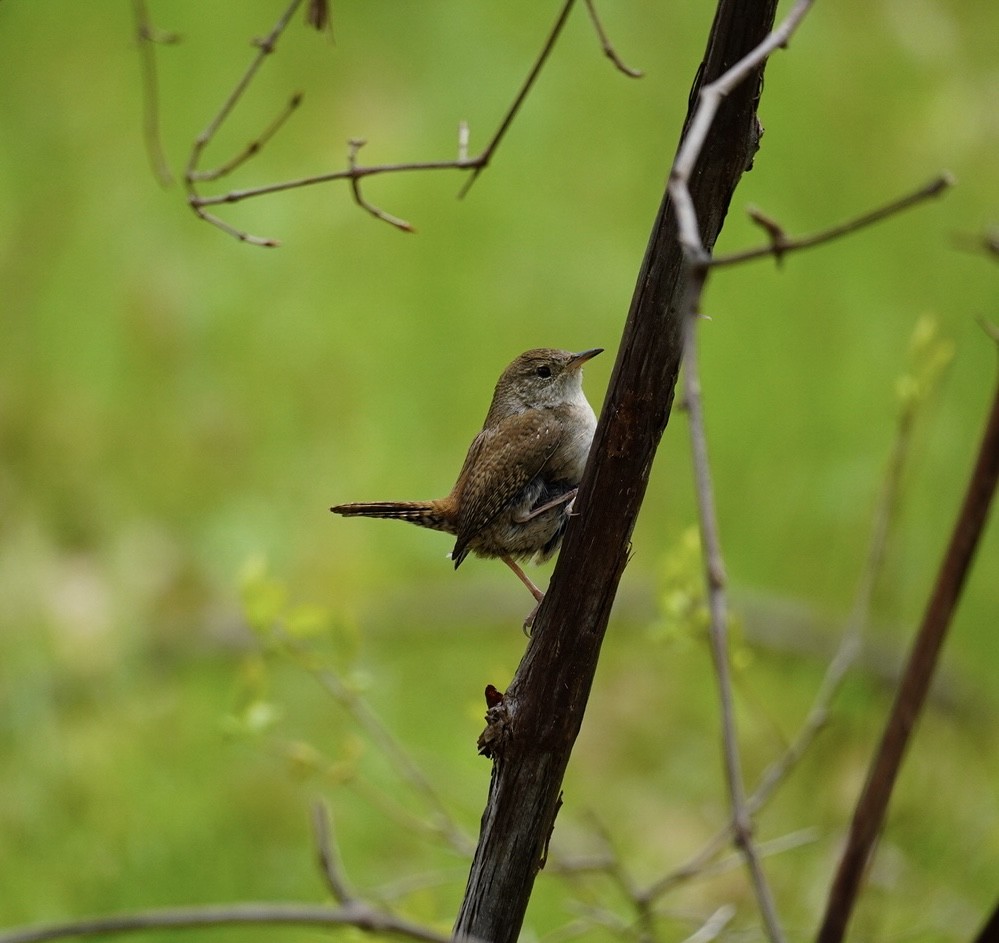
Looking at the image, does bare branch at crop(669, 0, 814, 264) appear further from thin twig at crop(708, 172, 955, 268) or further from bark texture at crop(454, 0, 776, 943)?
bark texture at crop(454, 0, 776, 943)

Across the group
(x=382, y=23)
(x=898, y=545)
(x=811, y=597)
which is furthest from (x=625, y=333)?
(x=382, y=23)

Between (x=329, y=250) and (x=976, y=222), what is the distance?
2432 millimetres

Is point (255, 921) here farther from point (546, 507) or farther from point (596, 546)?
point (546, 507)

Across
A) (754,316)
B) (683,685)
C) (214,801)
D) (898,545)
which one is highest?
(754,316)

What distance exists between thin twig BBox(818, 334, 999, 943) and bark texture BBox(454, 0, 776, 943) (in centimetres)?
31

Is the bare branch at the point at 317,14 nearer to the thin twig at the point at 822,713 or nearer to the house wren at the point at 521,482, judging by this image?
the house wren at the point at 521,482

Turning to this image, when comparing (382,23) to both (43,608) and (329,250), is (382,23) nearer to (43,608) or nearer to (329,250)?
(329,250)

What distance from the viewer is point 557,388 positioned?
244cm

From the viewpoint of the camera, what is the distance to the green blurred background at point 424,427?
3537 millimetres

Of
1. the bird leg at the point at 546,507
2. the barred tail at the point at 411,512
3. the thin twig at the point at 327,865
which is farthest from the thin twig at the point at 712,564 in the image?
the barred tail at the point at 411,512

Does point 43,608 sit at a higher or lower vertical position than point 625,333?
lower

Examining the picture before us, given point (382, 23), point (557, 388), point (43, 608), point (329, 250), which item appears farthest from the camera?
point (382, 23)

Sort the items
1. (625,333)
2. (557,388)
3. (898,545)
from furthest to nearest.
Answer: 1. (898,545)
2. (557,388)
3. (625,333)

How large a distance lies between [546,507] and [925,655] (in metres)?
0.84
